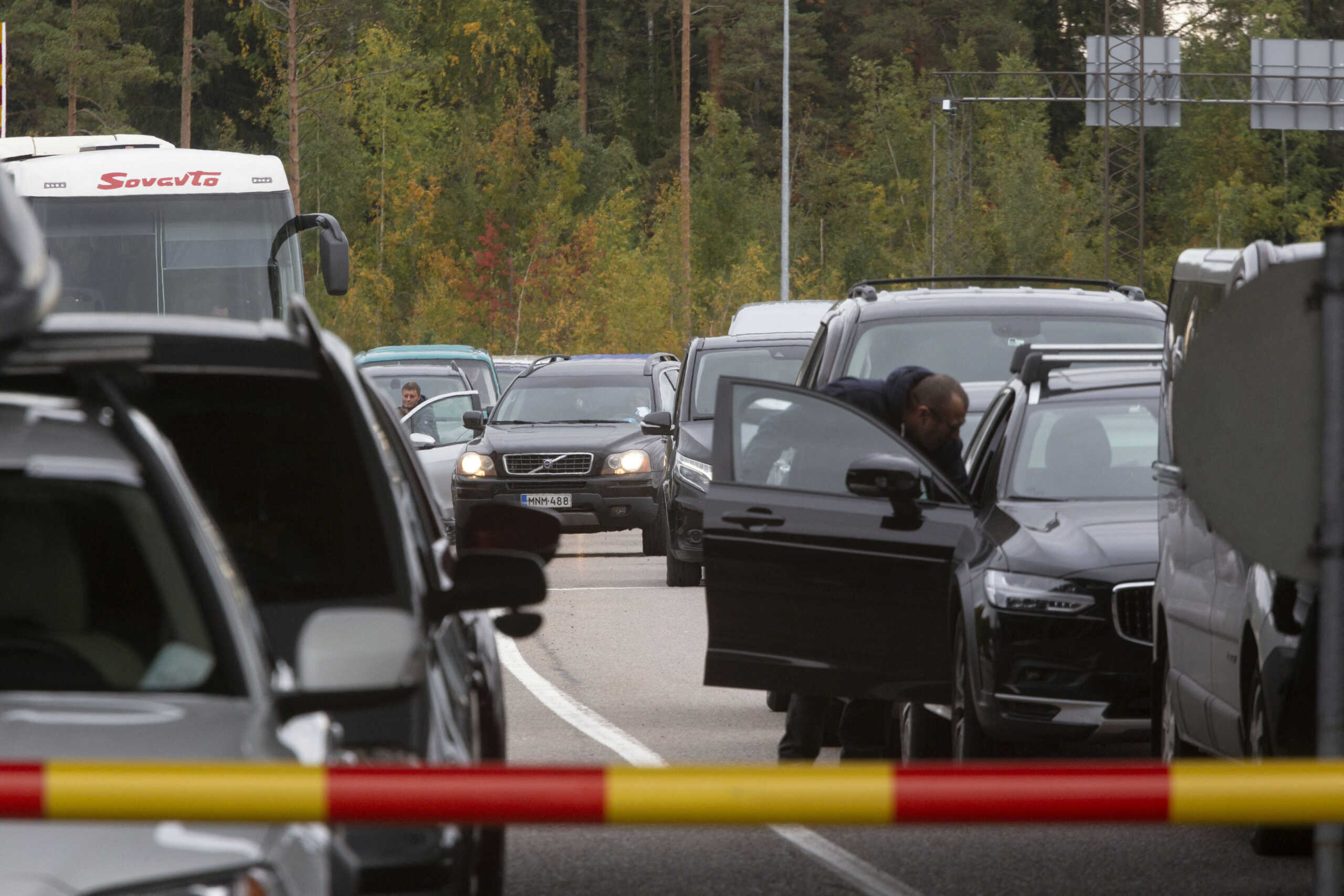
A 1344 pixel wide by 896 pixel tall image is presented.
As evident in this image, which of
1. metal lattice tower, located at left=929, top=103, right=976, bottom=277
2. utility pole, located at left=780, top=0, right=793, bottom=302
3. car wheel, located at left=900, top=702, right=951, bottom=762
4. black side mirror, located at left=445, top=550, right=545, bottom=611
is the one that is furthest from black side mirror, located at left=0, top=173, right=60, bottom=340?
metal lattice tower, located at left=929, top=103, right=976, bottom=277

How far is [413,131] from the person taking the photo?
8419 centimetres

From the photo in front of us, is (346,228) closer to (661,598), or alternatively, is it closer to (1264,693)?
(661,598)

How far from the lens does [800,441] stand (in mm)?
9266

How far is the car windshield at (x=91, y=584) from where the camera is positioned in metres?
4.46

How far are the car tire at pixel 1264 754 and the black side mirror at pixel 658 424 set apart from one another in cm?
1226

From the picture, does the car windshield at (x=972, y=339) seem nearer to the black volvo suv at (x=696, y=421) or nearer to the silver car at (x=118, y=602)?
the black volvo suv at (x=696, y=421)

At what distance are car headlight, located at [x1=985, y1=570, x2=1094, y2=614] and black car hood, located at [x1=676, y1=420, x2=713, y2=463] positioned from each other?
9978 millimetres

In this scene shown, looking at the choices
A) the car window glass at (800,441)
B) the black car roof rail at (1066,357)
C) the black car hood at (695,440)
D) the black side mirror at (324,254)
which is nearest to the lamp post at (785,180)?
the black side mirror at (324,254)

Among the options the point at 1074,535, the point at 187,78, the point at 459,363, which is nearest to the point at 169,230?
the point at 459,363

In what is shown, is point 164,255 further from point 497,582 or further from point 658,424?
point 497,582

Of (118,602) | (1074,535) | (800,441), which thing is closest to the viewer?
(118,602)

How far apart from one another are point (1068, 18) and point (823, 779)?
109 m

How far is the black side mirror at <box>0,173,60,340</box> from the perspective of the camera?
312 centimetres

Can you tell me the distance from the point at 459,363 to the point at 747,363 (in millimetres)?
10683
